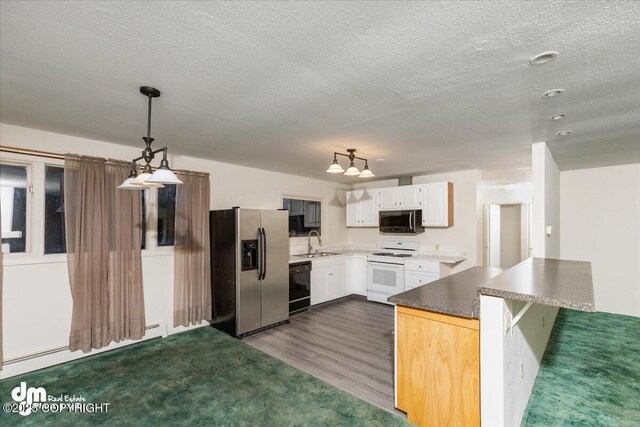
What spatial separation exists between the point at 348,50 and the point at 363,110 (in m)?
0.86

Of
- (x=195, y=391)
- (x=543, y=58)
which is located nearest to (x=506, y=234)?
(x=543, y=58)

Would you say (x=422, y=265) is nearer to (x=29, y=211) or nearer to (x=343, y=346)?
(x=343, y=346)

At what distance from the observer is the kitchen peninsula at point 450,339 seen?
5.93 feet

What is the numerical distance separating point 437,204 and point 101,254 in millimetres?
4902

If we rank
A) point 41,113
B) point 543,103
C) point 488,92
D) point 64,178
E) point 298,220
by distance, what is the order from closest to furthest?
point 488,92
point 543,103
point 41,113
point 64,178
point 298,220

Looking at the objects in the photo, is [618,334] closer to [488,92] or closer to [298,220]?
[488,92]

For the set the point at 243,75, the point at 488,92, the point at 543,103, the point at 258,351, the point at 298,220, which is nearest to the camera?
the point at 243,75

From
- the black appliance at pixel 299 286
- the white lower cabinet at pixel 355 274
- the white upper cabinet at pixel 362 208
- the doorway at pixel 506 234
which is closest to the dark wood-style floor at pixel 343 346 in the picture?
the black appliance at pixel 299 286

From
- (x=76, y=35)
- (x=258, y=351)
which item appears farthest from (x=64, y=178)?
(x=258, y=351)

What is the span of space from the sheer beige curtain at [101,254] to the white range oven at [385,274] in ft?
12.0

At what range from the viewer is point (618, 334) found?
3836 mm

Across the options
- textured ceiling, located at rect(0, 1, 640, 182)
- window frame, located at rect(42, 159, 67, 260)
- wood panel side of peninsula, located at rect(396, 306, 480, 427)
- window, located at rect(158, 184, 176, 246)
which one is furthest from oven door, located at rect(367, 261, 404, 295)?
window frame, located at rect(42, 159, 67, 260)

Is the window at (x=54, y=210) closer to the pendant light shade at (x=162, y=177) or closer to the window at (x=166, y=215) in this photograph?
the window at (x=166, y=215)

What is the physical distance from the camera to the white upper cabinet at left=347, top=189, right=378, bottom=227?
6.05 m
